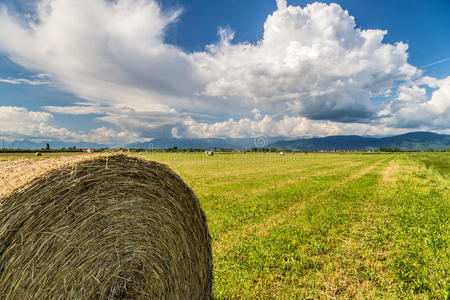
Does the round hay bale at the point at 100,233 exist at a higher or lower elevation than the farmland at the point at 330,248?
higher

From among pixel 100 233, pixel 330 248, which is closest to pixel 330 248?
pixel 330 248

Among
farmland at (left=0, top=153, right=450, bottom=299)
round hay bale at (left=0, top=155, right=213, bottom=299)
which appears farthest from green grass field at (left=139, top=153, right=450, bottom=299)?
round hay bale at (left=0, top=155, right=213, bottom=299)

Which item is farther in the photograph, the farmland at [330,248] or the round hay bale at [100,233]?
the farmland at [330,248]

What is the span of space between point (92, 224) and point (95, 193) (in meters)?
0.39

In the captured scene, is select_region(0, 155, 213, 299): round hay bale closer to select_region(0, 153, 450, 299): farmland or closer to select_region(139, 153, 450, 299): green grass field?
select_region(0, 153, 450, 299): farmland

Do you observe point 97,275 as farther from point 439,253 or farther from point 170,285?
point 439,253

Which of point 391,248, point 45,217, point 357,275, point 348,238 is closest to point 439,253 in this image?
point 391,248

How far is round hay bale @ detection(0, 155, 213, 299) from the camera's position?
99.3 inches

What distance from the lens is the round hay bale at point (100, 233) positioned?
2.52 m

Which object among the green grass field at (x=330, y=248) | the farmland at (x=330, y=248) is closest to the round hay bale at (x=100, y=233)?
the farmland at (x=330, y=248)

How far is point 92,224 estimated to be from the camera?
3.01m

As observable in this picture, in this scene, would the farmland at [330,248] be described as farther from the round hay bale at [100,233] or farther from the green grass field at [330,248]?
the round hay bale at [100,233]

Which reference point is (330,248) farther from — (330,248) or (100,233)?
(100,233)

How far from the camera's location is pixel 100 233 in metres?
3.08
